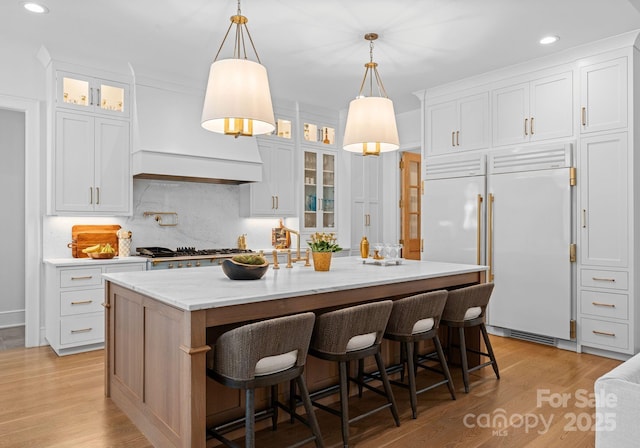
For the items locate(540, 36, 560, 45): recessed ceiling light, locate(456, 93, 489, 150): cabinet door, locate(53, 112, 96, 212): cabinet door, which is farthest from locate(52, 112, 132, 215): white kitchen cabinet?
locate(540, 36, 560, 45): recessed ceiling light

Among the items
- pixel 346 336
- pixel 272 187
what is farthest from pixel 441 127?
pixel 346 336

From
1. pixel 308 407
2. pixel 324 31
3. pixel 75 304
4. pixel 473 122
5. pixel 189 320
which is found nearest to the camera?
pixel 189 320

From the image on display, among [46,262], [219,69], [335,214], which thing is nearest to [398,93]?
[335,214]

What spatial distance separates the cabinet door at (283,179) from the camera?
19.6 feet

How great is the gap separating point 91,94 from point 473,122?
4.04 metres

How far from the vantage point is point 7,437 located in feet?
8.40

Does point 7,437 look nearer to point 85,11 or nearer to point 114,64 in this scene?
point 85,11

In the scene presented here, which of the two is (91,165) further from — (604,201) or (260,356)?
(604,201)

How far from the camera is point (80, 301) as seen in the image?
13.9 ft

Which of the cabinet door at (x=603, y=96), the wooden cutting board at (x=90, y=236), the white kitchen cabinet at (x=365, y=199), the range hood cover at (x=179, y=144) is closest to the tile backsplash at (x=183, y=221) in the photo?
the wooden cutting board at (x=90, y=236)

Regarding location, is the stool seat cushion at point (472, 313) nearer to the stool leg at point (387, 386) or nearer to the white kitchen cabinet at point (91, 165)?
the stool leg at point (387, 386)

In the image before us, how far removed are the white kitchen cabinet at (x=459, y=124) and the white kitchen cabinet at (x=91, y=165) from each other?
345 cm

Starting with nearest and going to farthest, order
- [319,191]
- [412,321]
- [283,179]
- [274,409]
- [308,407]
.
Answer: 1. [308,407]
2. [274,409]
3. [412,321]
4. [283,179]
5. [319,191]

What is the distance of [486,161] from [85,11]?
3.97m
